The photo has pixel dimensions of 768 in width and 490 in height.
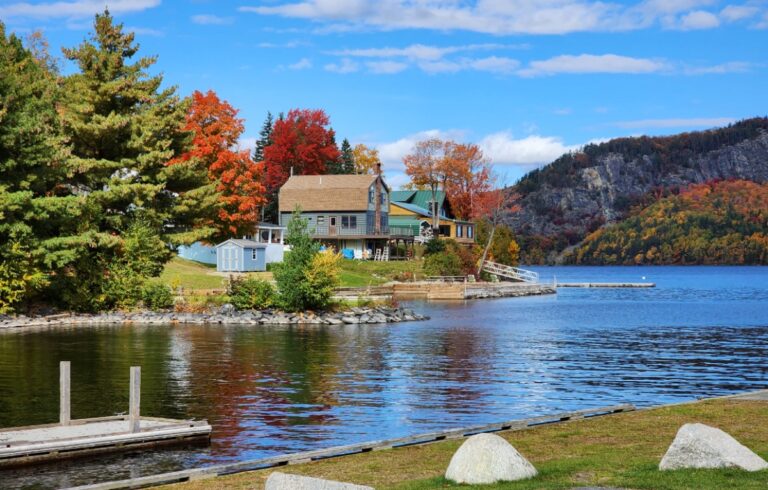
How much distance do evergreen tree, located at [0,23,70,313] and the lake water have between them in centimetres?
496

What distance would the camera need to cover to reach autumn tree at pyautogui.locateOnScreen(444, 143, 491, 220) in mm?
127875

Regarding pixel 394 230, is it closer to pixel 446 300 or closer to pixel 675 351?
pixel 446 300

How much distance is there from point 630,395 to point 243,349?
17742 millimetres

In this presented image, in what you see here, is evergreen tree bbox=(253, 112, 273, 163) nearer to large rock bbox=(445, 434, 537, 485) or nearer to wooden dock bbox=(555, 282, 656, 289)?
wooden dock bbox=(555, 282, 656, 289)

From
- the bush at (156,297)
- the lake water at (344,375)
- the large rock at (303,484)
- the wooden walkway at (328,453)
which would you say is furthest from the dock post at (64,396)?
the bush at (156,297)

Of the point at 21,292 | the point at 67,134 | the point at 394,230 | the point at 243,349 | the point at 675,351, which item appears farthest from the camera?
the point at 394,230

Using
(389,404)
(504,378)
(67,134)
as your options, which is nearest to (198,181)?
(67,134)

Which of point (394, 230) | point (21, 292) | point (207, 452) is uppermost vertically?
point (394, 230)

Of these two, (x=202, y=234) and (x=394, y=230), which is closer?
(x=202, y=234)

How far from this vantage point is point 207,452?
1981 centimetres

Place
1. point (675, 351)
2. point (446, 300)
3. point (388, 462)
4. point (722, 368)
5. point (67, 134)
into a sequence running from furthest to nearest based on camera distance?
point (446, 300), point (67, 134), point (675, 351), point (722, 368), point (388, 462)

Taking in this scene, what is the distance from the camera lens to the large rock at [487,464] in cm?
1309

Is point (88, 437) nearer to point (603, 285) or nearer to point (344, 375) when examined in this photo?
point (344, 375)

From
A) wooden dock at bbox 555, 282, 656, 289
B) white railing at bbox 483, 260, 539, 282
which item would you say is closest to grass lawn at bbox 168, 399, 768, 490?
white railing at bbox 483, 260, 539, 282
